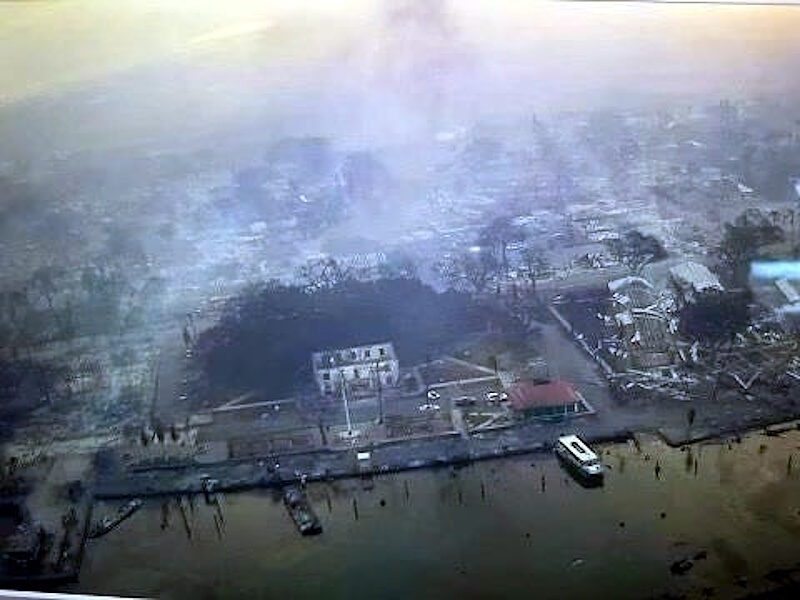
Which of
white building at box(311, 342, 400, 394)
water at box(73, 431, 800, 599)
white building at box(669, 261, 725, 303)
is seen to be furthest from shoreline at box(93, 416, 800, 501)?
white building at box(669, 261, 725, 303)

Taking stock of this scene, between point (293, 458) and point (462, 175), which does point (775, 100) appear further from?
point (293, 458)

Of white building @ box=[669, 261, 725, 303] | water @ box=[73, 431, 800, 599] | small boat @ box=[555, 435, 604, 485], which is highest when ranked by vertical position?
white building @ box=[669, 261, 725, 303]

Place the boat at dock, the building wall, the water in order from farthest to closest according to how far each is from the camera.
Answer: the building wall < the boat at dock < the water

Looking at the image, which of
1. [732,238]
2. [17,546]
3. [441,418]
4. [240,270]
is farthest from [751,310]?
[17,546]

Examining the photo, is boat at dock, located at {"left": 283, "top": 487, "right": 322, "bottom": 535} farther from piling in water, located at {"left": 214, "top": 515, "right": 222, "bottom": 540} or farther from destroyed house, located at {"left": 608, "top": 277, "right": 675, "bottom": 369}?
destroyed house, located at {"left": 608, "top": 277, "right": 675, "bottom": 369}

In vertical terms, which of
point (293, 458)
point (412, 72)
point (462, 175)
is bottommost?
A: point (293, 458)

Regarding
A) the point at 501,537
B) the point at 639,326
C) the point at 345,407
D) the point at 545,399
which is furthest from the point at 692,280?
the point at 345,407
